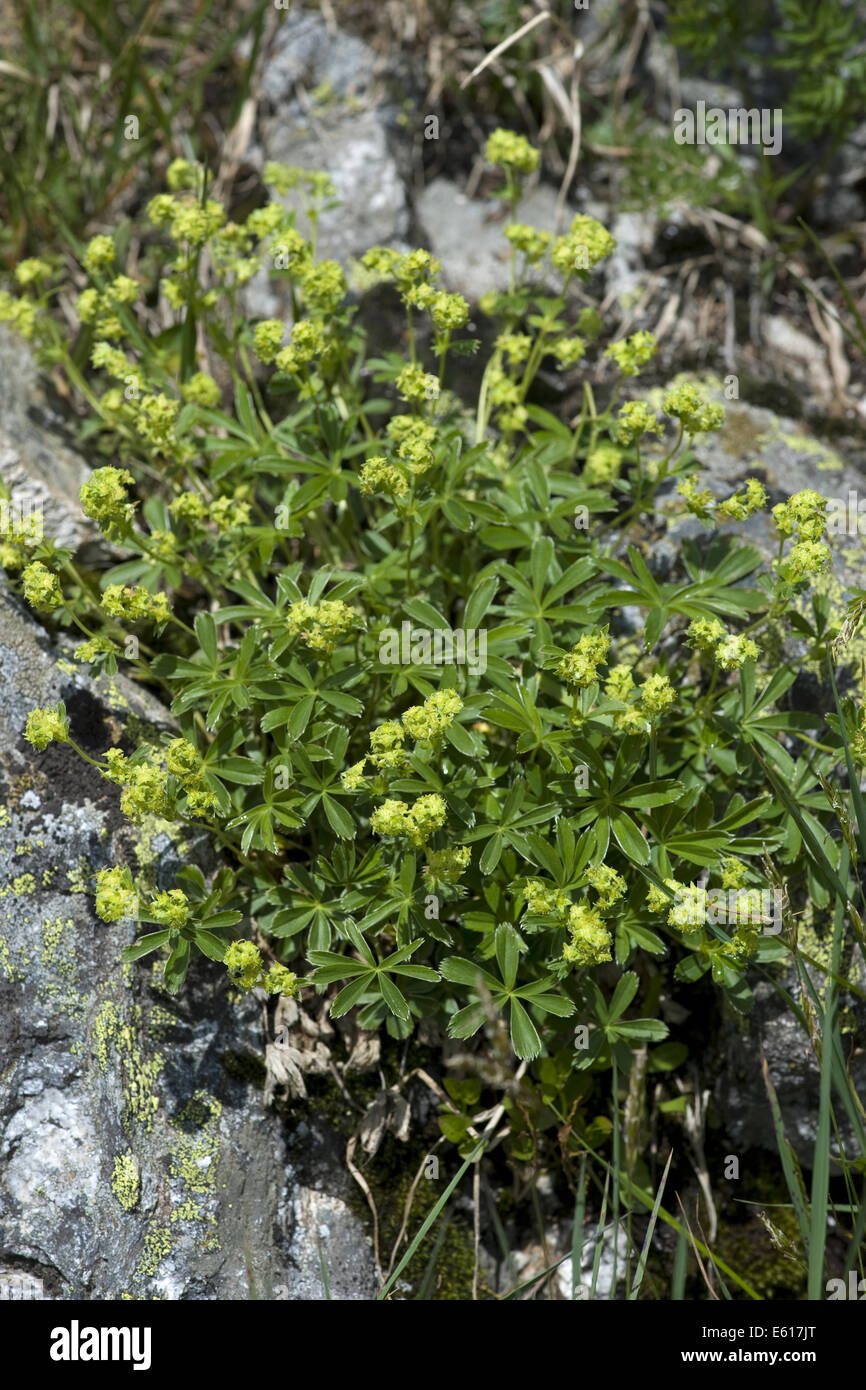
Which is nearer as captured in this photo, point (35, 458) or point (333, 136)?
point (35, 458)

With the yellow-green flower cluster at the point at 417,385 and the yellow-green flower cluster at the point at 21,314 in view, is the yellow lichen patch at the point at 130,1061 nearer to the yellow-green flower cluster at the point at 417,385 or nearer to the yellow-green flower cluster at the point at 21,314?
the yellow-green flower cluster at the point at 417,385

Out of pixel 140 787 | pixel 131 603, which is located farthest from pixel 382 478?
pixel 140 787

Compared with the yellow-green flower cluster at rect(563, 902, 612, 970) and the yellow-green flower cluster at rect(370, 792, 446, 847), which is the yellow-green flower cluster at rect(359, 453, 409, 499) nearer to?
the yellow-green flower cluster at rect(370, 792, 446, 847)

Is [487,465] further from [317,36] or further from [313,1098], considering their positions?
[317,36]

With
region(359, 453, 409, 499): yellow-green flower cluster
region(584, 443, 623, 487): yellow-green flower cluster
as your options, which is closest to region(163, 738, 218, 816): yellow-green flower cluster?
region(359, 453, 409, 499): yellow-green flower cluster

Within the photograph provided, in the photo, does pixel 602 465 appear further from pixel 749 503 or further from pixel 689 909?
pixel 689 909

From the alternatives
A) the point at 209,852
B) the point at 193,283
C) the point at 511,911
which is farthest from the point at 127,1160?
the point at 193,283
